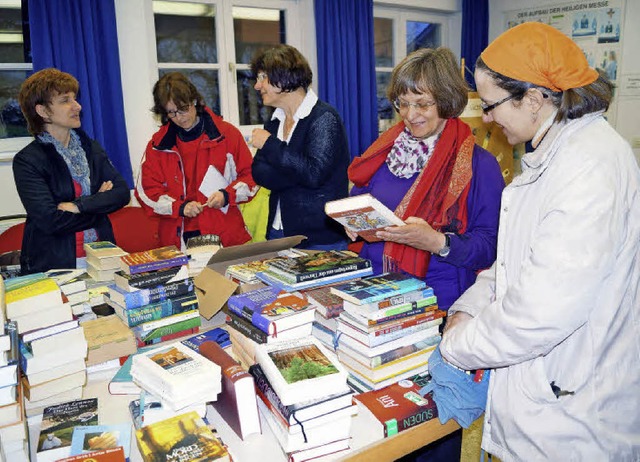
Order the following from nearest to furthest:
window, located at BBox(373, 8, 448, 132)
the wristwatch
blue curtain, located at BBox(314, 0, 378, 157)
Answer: the wristwatch
blue curtain, located at BBox(314, 0, 378, 157)
window, located at BBox(373, 8, 448, 132)

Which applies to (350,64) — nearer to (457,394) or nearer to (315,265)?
(315,265)

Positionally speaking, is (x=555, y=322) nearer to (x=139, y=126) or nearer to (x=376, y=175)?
(x=376, y=175)

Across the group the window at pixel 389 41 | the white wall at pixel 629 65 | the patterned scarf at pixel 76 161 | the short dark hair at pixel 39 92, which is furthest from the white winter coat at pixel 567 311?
the white wall at pixel 629 65

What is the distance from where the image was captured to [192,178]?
9.05 ft

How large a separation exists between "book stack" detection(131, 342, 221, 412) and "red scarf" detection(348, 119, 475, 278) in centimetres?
77

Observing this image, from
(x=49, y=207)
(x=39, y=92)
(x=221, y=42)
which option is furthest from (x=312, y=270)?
(x=221, y=42)

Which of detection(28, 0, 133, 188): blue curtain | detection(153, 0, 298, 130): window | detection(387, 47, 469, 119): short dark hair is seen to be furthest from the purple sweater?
detection(153, 0, 298, 130): window

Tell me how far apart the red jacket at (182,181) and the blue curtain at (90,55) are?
132 cm

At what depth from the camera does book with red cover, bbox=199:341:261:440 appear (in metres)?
1.18

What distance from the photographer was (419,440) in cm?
128

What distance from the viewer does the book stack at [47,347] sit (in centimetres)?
135

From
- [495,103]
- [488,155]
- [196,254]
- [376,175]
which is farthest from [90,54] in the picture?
[495,103]

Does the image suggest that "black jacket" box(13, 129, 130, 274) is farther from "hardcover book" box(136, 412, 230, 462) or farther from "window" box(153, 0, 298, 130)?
"window" box(153, 0, 298, 130)

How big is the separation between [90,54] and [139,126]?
648 mm
